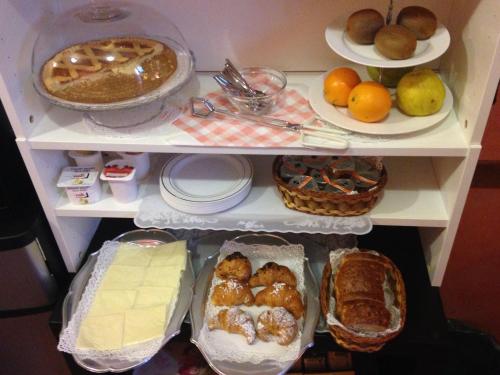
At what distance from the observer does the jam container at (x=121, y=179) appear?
1009 mm

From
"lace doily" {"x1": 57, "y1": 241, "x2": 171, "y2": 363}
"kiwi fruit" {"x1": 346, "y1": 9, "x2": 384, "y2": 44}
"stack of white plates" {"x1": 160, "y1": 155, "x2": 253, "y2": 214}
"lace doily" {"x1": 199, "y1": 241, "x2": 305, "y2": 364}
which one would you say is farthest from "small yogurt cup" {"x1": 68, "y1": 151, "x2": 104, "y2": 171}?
"kiwi fruit" {"x1": 346, "y1": 9, "x2": 384, "y2": 44}

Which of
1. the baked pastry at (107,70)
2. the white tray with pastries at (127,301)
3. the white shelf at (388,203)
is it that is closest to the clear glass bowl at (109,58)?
the baked pastry at (107,70)

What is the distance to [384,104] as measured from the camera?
88 cm

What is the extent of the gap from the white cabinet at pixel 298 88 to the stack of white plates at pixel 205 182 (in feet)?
0.19

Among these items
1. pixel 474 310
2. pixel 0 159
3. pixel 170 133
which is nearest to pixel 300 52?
pixel 170 133

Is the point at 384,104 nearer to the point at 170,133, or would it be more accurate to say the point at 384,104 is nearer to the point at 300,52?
the point at 300,52

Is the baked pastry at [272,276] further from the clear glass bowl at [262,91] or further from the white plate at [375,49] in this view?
the white plate at [375,49]

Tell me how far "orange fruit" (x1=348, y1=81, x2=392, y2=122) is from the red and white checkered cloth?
100 millimetres

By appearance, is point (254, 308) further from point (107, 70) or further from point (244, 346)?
point (107, 70)

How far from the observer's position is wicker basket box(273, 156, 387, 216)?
37.6 inches

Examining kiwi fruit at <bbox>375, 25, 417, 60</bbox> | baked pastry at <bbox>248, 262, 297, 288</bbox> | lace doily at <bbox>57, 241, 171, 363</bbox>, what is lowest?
lace doily at <bbox>57, 241, 171, 363</bbox>

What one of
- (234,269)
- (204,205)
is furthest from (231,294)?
(204,205)

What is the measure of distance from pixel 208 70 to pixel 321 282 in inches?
20.3

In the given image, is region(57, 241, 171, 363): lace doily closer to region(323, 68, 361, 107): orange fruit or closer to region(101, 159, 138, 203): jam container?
region(101, 159, 138, 203): jam container
